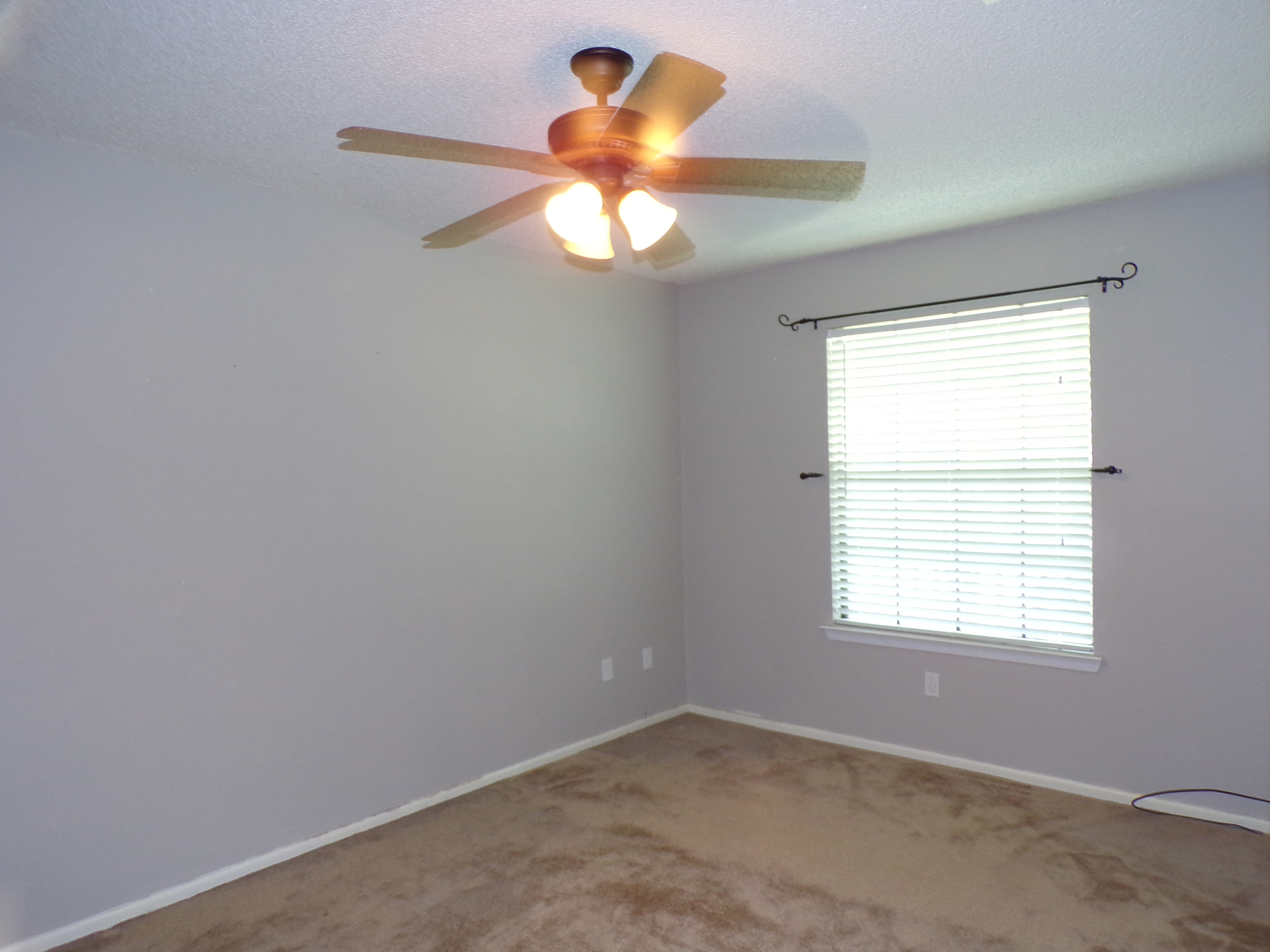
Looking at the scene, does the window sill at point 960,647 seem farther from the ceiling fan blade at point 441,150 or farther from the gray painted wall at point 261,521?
the ceiling fan blade at point 441,150

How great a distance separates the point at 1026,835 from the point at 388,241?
10.6 feet

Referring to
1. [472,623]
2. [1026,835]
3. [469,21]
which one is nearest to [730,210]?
[469,21]

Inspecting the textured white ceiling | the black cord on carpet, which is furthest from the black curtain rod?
the black cord on carpet

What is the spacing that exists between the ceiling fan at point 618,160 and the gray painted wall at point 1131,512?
1.64 meters

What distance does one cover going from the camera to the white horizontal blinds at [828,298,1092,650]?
11.1 ft

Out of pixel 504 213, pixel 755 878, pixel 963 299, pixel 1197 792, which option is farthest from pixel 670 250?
pixel 1197 792

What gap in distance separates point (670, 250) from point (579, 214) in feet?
4.14

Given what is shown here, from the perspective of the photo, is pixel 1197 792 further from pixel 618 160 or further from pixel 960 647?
pixel 618 160

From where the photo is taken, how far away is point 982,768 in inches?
142

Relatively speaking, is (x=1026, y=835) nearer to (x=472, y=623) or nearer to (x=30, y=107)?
(x=472, y=623)

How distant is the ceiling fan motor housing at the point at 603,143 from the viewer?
69.2 inches

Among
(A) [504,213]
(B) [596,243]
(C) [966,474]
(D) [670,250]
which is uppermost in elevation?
(D) [670,250]

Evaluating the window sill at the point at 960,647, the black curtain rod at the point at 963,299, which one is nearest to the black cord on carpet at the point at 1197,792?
the window sill at the point at 960,647

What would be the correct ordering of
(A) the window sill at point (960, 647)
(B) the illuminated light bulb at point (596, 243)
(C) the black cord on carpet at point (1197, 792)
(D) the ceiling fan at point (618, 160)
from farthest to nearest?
(A) the window sill at point (960, 647) → (C) the black cord on carpet at point (1197, 792) → (B) the illuminated light bulb at point (596, 243) → (D) the ceiling fan at point (618, 160)
